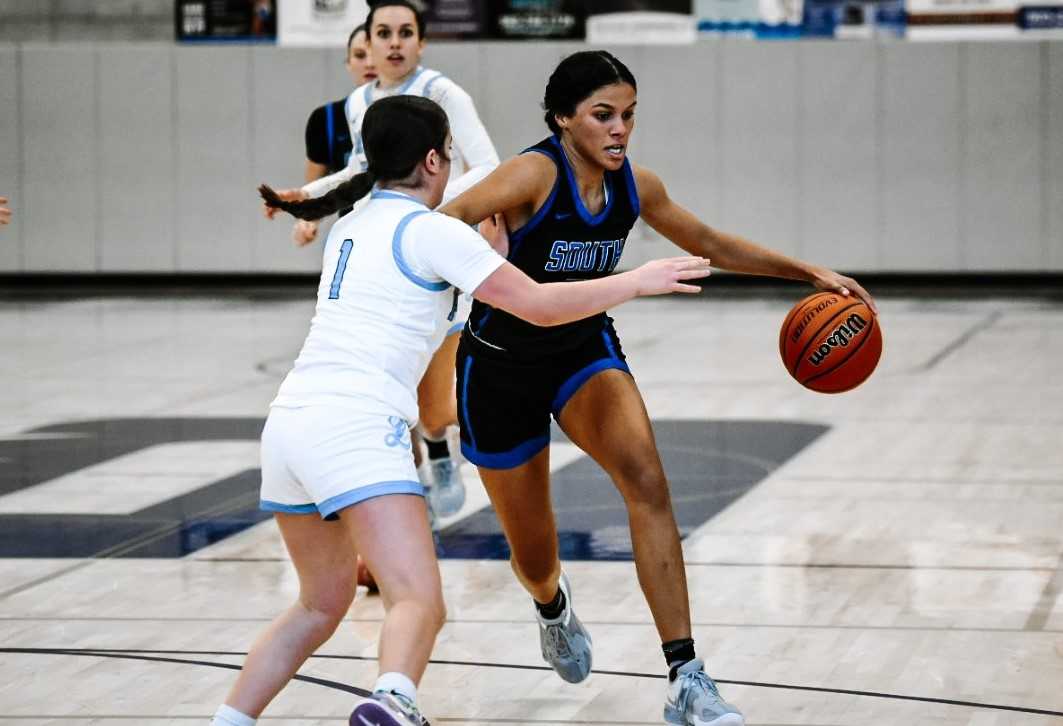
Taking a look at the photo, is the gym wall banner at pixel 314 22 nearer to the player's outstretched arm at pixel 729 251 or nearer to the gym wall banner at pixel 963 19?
the gym wall banner at pixel 963 19

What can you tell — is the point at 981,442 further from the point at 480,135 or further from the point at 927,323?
the point at 927,323

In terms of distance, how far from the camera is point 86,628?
543cm

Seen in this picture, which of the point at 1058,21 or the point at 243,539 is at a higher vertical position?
the point at 1058,21

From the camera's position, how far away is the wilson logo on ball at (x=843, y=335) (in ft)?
16.7

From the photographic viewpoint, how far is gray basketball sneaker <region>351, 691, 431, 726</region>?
3312mm

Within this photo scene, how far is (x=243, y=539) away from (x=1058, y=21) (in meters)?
13.1

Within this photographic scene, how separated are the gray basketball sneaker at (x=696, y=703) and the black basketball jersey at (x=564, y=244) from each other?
3.04 feet

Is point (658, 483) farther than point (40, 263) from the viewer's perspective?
No

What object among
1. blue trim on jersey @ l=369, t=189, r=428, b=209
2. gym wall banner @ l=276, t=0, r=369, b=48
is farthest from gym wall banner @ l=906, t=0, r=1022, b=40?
blue trim on jersey @ l=369, t=189, r=428, b=209

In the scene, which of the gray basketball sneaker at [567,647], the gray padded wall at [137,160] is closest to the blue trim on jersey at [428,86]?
the gray basketball sneaker at [567,647]

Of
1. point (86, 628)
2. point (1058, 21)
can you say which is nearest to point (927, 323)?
point (1058, 21)

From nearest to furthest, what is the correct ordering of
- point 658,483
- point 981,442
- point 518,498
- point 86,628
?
point 658,483
point 518,498
point 86,628
point 981,442

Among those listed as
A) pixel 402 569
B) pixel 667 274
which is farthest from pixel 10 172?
pixel 402 569

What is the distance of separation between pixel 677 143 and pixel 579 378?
1374cm
